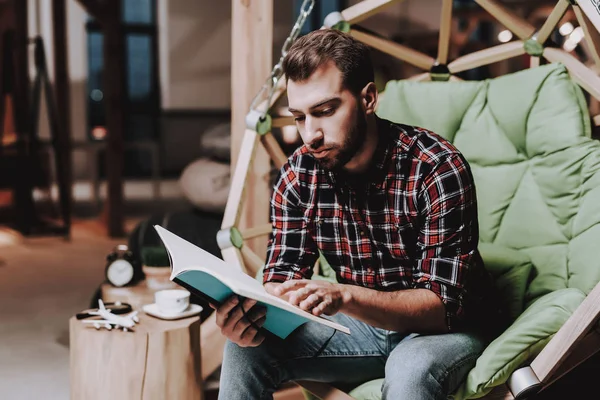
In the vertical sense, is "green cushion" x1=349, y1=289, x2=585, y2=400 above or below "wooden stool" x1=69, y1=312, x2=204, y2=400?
above

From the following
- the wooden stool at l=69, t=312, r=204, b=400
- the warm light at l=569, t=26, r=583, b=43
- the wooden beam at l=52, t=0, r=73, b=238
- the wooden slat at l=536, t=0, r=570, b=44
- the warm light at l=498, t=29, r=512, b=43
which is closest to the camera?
the wooden stool at l=69, t=312, r=204, b=400

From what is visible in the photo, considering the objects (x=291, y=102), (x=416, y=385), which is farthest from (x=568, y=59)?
(x=416, y=385)

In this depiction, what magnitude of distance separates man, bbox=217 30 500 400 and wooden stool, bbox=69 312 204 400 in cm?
49

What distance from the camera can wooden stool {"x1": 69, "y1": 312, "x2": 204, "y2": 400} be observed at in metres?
2.00

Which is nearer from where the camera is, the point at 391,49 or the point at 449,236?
the point at 449,236

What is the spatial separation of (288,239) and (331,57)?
458mm

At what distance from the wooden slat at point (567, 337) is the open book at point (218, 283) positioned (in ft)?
1.51

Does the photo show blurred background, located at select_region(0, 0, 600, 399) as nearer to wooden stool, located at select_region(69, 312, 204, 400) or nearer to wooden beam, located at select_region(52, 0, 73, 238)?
wooden beam, located at select_region(52, 0, 73, 238)

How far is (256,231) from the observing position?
2.29 metres

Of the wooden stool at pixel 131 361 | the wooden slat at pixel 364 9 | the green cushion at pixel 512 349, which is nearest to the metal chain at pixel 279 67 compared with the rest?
the wooden slat at pixel 364 9

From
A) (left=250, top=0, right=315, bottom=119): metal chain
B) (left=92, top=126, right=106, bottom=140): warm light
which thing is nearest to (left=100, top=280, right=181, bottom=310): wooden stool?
(left=250, top=0, right=315, bottom=119): metal chain

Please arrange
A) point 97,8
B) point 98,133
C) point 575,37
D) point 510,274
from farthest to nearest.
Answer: point 98,133 < point 97,8 < point 575,37 < point 510,274

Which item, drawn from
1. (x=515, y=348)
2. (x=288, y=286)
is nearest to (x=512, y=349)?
(x=515, y=348)

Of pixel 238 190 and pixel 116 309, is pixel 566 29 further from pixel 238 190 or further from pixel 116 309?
pixel 116 309
